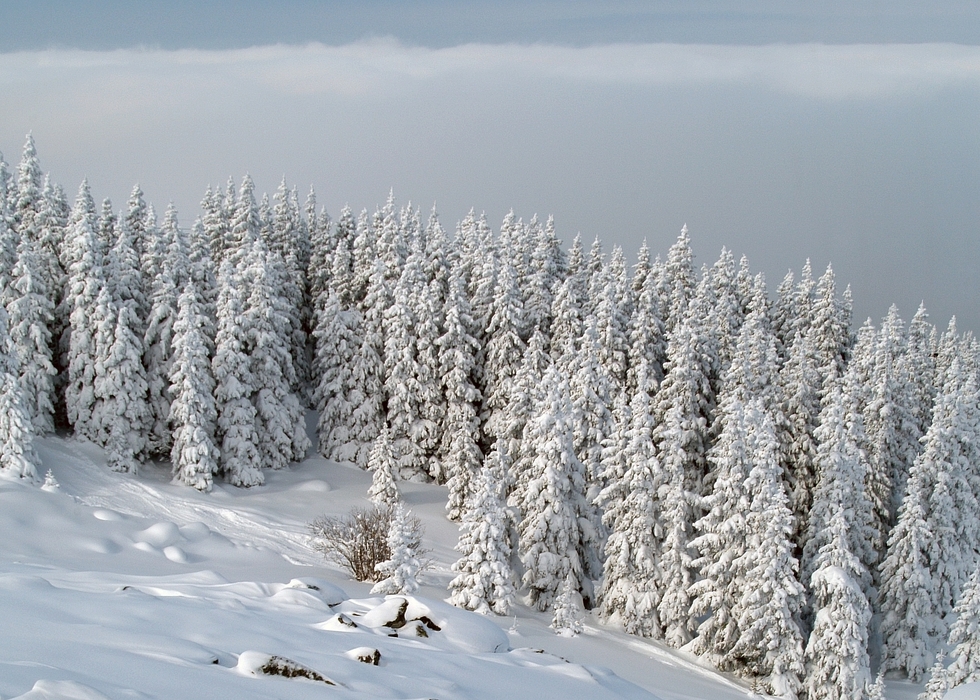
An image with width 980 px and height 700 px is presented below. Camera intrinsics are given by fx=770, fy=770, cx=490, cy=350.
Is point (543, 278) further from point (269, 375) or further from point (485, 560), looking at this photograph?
point (485, 560)

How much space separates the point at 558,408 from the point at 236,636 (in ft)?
80.3

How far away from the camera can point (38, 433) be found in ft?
151

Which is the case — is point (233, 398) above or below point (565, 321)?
below

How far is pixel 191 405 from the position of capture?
151 ft

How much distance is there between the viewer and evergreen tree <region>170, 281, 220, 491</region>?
4569cm

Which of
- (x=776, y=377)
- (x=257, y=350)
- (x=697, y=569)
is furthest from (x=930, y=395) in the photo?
(x=257, y=350)

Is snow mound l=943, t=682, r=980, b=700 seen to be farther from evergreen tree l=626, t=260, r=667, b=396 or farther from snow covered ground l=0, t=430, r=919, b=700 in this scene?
evergreen tree l=626, t=260, r=667, b=396

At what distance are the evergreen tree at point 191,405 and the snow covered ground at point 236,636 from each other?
29.2 feet

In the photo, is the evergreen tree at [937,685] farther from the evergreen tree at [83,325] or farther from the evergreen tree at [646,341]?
the evergreen tree at [83,325]

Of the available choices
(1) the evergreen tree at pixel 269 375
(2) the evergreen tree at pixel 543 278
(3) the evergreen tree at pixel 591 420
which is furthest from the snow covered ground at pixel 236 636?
(2) the evergreen tree at pixel 543 278

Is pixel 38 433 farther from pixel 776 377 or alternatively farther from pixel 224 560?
pixel 776 377

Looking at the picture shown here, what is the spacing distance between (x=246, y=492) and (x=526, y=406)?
18.4m

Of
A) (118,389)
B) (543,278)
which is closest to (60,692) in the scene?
(118,389)

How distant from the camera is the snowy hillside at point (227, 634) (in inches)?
413
